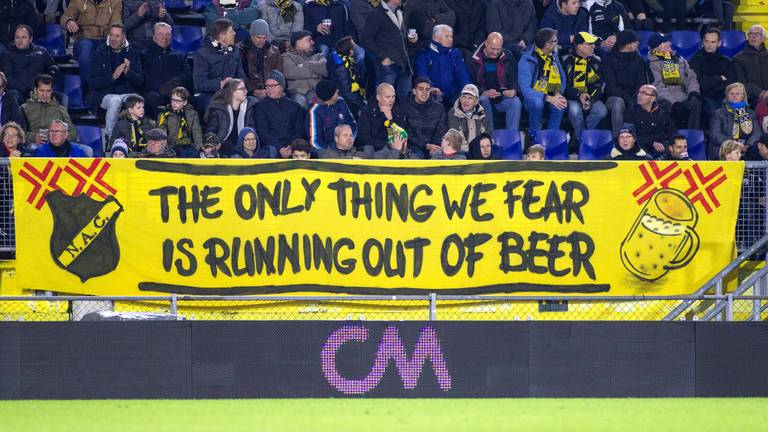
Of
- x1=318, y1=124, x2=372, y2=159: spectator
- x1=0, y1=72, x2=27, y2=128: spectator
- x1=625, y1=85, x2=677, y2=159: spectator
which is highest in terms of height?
x1=0, y1=72, x2=27, y2=128: spectator

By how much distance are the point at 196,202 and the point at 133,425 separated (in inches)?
142

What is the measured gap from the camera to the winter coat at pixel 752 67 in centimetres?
1858

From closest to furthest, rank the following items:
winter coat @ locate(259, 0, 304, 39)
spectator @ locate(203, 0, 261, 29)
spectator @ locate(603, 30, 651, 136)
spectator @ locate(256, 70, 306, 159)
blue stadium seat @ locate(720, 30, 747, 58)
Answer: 1. spectator @ locate(256, 70, 306, 159)
2. spectator @ locate(603, 30, 651, 136)
3. winter coat @ locate(259, 0, 304, 39)
4. spectator @ locate(203, 0, 261, 29)
5. blue stadium seat @ locate(720, 30, 747, 58)

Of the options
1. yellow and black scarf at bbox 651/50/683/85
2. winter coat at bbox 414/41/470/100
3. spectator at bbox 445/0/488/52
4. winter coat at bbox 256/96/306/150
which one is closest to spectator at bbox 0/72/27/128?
winter coat at bbox 256/96/306/150

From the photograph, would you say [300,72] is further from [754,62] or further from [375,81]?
[754,62]

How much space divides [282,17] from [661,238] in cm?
661

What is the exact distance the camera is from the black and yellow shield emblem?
13.6 m

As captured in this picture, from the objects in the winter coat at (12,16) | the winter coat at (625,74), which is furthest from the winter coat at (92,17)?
the winter coat at (625,74)

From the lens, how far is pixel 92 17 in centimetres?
1788

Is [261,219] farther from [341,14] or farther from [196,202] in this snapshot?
[341,14]

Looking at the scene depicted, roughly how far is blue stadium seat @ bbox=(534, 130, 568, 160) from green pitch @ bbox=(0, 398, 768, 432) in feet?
16.2

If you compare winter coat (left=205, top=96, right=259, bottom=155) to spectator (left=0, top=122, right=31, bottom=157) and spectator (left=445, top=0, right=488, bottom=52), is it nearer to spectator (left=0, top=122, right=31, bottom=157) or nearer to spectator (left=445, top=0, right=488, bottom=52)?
spectator (left=0, top=122, right=31, bottom=157)

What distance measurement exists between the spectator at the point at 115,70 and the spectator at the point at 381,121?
3054 mm

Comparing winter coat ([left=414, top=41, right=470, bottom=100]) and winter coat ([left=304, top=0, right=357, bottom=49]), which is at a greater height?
winter coat ([left=304, top=0, right=357, bottom=49])
